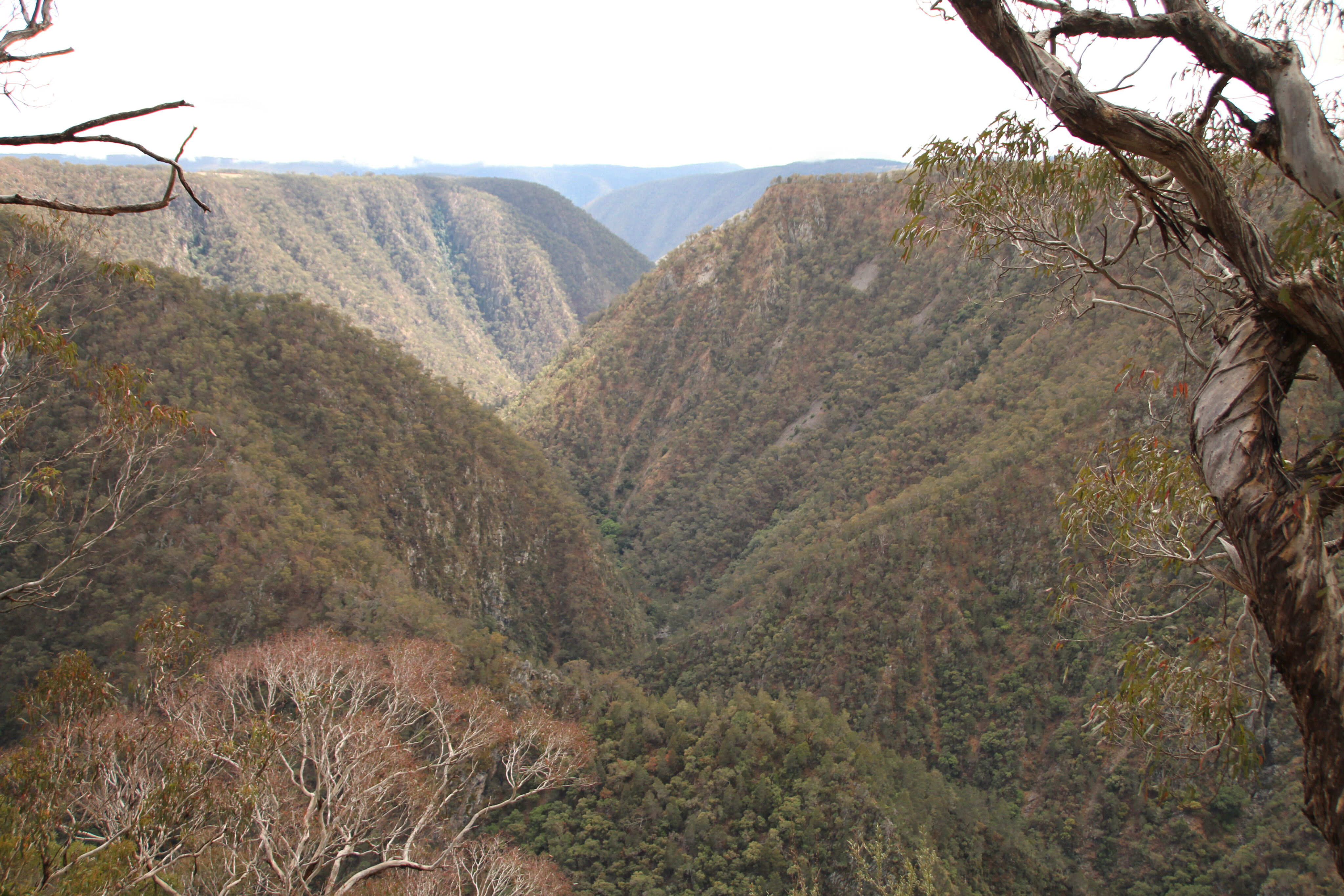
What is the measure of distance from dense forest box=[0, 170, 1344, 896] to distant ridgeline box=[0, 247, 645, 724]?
14 centimetres

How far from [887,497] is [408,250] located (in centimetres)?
12538

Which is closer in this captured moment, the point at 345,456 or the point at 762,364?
the point at 345,456

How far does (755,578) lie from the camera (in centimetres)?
3850

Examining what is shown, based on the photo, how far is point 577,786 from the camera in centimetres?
1686

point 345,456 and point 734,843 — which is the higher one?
point 345,456

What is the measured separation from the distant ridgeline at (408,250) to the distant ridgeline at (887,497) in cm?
2612

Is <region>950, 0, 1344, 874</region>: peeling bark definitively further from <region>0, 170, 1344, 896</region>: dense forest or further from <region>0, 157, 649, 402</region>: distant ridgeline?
<region>0, 157, 649, 402</region>: distant ridgeline

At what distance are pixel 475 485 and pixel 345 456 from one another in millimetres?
7930

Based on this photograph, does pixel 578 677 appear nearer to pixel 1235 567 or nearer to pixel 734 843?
pixel 734 843

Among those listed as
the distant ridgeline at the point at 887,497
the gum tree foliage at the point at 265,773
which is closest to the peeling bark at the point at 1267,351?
the distant ridgeline at the point at 887,497

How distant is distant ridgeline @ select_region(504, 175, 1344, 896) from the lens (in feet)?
68.1

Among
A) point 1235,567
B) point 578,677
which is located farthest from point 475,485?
point 1235,567

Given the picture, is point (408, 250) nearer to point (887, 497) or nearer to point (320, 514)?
point (320, 514)

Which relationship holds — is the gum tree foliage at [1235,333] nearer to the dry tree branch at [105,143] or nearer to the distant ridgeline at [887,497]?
→ the distant ridgeline at [887,497]
